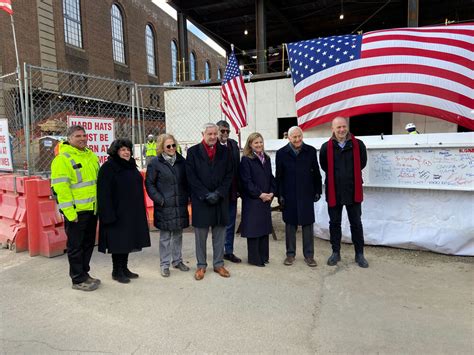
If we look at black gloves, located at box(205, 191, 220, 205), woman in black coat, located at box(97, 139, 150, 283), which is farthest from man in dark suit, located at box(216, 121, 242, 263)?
woman in black coat, located at box(97, 139, 150, 283)

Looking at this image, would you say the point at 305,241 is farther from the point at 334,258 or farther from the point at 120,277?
the point at 120,277

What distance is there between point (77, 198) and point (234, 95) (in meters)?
4.23

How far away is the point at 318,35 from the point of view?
21.8 m

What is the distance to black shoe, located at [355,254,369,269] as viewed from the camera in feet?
14.6

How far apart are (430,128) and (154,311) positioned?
32.6 ft

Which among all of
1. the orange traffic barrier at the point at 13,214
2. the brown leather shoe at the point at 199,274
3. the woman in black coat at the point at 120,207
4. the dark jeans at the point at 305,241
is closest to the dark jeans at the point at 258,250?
the dark jeans at the point at 305,241

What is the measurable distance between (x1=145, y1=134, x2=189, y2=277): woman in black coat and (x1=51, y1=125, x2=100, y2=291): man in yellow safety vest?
0.66 meters

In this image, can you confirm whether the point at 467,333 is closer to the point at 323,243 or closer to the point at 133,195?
the point at 323,243

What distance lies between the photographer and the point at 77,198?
12.4ft

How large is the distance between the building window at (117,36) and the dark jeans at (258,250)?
120ft

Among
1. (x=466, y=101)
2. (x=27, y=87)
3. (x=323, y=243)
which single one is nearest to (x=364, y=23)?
(x=466, y=101)

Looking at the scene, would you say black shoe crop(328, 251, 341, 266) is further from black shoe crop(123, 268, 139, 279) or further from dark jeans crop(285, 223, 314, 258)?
black shoe crop(123, 268, 139, 279)

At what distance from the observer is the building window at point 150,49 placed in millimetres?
42500

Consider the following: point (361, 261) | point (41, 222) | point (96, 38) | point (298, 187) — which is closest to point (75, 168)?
point (41, 222)
